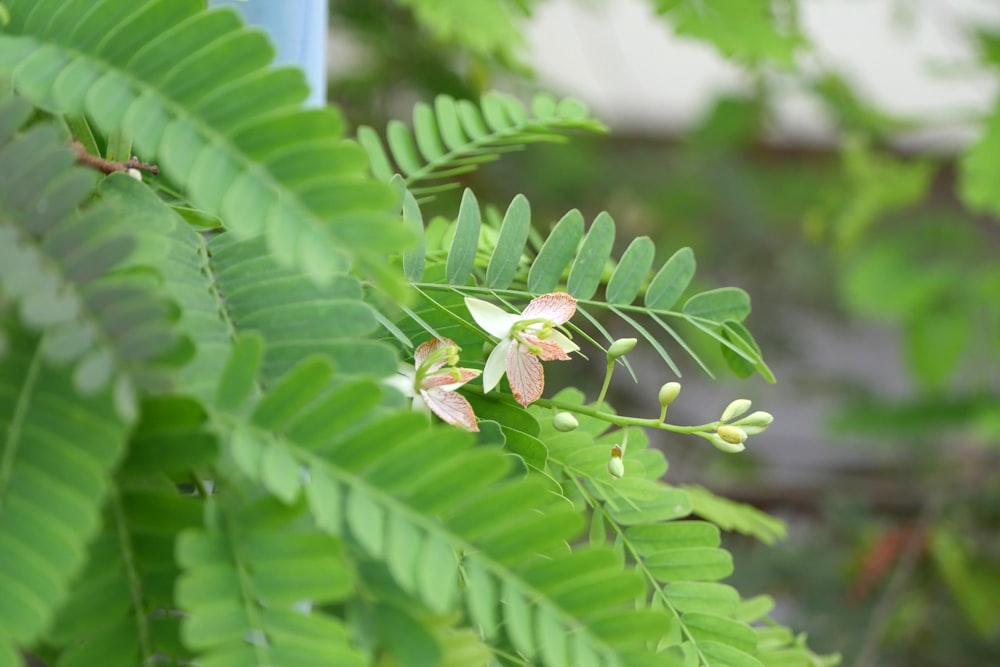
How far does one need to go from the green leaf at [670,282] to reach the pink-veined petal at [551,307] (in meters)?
0.03

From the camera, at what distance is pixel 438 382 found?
23 centimetres

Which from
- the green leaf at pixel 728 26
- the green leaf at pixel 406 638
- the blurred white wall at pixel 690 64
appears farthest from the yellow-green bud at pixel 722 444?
the blurred white wall at pixel 690 64

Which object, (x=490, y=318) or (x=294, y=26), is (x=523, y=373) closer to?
(x=490, y=318)

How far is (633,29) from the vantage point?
209cm

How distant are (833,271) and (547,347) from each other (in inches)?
54.4

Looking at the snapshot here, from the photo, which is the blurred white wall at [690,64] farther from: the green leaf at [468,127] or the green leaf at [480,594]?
the green leaf at [480,594]

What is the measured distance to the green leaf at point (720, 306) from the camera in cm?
27

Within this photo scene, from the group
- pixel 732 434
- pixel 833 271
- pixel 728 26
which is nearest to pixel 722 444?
pixel 732 434

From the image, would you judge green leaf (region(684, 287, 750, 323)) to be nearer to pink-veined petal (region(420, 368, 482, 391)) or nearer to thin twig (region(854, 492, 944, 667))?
pink-veined petal (region(420, 368, 482, 391))

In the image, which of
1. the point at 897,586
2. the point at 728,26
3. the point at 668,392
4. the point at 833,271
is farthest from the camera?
the point at 833,271

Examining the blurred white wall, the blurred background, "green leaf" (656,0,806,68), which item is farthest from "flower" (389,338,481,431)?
the blurred white wall

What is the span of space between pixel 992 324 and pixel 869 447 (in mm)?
588

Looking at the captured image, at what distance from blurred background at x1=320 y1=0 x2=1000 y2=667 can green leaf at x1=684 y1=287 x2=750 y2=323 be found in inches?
16.5

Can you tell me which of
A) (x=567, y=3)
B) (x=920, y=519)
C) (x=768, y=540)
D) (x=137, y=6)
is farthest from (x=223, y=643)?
(x=567, y=3)
